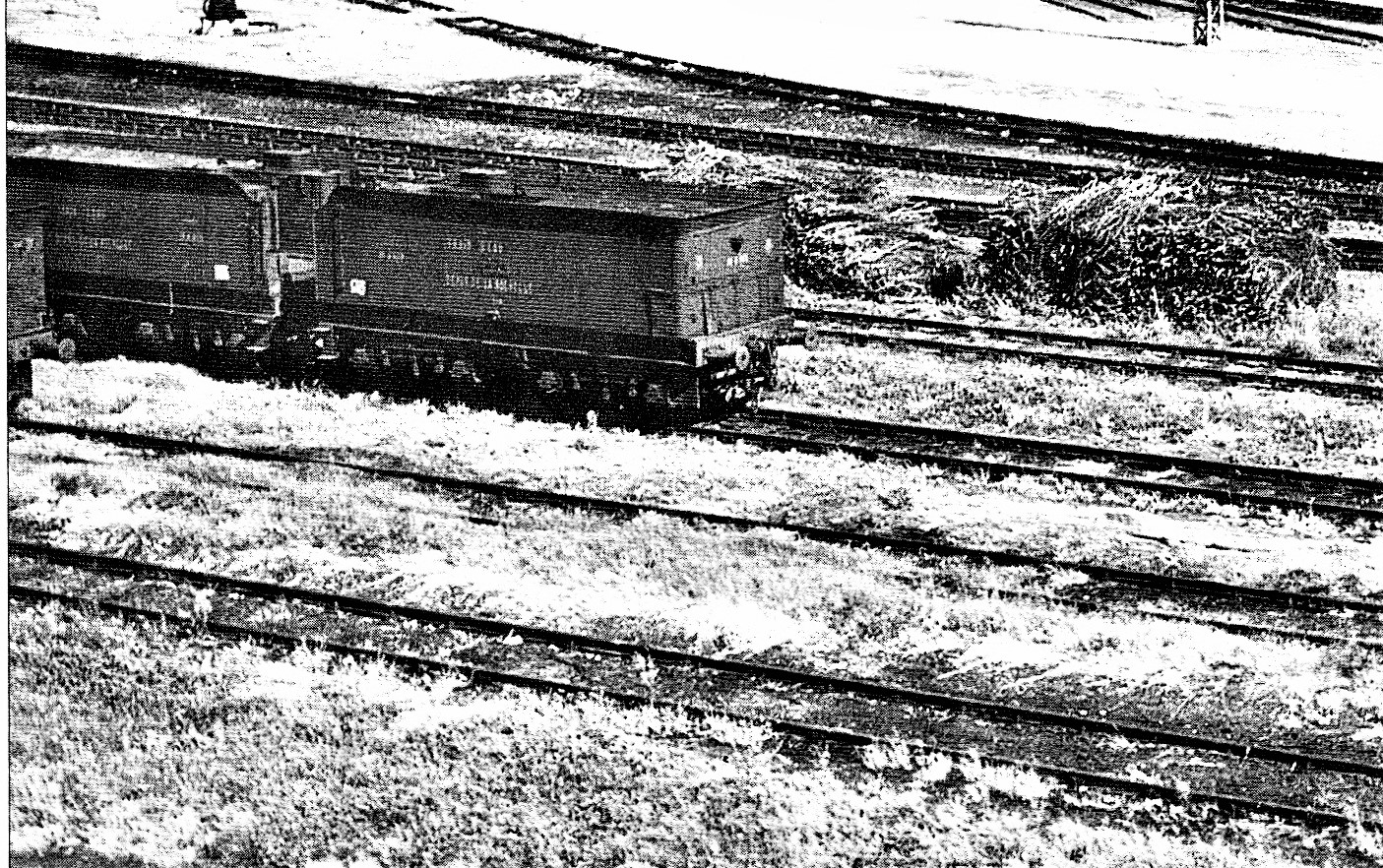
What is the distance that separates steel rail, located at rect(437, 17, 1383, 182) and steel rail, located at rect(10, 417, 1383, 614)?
1.67m

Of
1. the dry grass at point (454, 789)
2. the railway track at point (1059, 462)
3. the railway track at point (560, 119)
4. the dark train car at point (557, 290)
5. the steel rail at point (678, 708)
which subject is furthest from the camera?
the railway track at point (560, 119)

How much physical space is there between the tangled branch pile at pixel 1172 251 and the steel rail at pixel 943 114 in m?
0.15

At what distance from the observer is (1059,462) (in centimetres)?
803

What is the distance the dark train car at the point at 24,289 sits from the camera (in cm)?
811

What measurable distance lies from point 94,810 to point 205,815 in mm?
490

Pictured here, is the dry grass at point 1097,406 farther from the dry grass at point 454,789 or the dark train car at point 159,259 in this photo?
the dark train car at point 159,259

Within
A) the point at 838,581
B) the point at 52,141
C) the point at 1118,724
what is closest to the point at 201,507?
the point at 52,141

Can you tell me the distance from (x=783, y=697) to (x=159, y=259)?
364cm

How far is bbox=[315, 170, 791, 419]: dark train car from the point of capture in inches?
311

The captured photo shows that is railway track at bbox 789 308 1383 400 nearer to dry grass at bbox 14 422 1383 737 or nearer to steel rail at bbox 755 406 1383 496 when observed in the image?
steel rail at bbox 755 406 1383 496

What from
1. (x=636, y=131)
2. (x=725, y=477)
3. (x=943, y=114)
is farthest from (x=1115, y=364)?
(x=636, y=131)

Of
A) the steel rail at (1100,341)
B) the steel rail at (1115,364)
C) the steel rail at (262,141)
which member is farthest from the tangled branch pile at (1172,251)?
the steel rail at (262,141)

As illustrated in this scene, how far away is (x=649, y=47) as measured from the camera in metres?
8.07

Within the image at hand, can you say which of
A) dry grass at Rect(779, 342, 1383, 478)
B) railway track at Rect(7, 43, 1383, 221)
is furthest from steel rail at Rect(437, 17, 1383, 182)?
dry grass at Rect(779, 342, 1383, 478)
